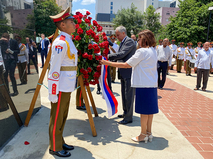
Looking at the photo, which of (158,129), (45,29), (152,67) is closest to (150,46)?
(152,67)

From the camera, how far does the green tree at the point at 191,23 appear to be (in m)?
22.3

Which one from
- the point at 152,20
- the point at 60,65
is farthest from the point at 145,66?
the point at 152,20

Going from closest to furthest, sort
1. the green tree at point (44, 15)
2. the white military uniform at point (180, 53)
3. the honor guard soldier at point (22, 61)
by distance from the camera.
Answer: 1. the honor guard soldier at point (22, 61)
2. the white military uniform at point (180, 53)
3. the green tree at point (44, 15)

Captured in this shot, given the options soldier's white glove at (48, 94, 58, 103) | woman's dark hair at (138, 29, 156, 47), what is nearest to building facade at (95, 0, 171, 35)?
woman's dark hair at (138, 29, 156, 47)

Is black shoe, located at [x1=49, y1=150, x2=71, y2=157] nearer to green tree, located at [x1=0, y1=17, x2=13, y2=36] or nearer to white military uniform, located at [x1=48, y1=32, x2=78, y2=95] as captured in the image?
white military uniform, located at [x1=48, y1=32, x2=78, y2=95]

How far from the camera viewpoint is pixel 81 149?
310 centimetres

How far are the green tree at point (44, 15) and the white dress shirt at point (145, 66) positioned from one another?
3729cm

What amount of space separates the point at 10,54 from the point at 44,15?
37.0 meters

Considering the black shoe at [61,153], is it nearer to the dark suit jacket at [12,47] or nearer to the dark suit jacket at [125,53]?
the dark suit jacket at [12,47]

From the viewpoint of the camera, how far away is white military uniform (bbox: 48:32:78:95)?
2529 mm

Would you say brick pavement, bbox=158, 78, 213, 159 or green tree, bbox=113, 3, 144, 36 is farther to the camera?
green tree, bbox=113, 3, 144, 36

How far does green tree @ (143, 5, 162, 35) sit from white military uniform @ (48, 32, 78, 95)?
4940 cm

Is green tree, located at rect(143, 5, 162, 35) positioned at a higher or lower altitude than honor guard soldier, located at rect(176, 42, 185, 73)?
higher

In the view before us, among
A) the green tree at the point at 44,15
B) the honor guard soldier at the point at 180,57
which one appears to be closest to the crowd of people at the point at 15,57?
the honor guard soldier at the point at 180,57
